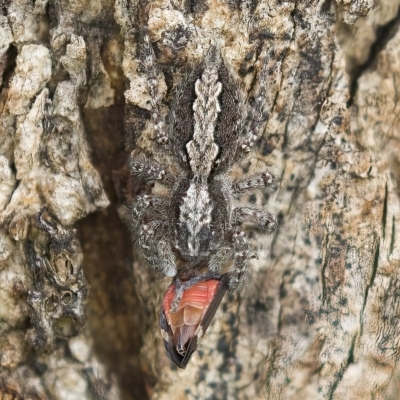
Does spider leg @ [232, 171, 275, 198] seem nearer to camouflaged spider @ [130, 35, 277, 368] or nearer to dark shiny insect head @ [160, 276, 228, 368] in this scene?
camouflaged spider @ [130, 35, 277, 368]

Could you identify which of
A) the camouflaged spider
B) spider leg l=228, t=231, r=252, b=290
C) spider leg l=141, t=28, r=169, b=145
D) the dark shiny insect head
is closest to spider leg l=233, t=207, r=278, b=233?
the camouflaged spider

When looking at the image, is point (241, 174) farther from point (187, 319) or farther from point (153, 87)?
point (187, 319)

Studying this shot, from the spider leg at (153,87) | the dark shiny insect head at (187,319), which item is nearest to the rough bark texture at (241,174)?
the spider leg at (153,87)

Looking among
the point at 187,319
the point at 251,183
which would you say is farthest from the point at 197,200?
the point at 187,319

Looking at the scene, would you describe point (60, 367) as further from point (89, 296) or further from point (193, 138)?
point (193, 138)

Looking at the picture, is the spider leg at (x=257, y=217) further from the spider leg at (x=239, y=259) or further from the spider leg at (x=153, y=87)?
the spider leg at (x=153, y=87)

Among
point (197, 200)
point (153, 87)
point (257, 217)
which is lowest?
point (257, 217)
